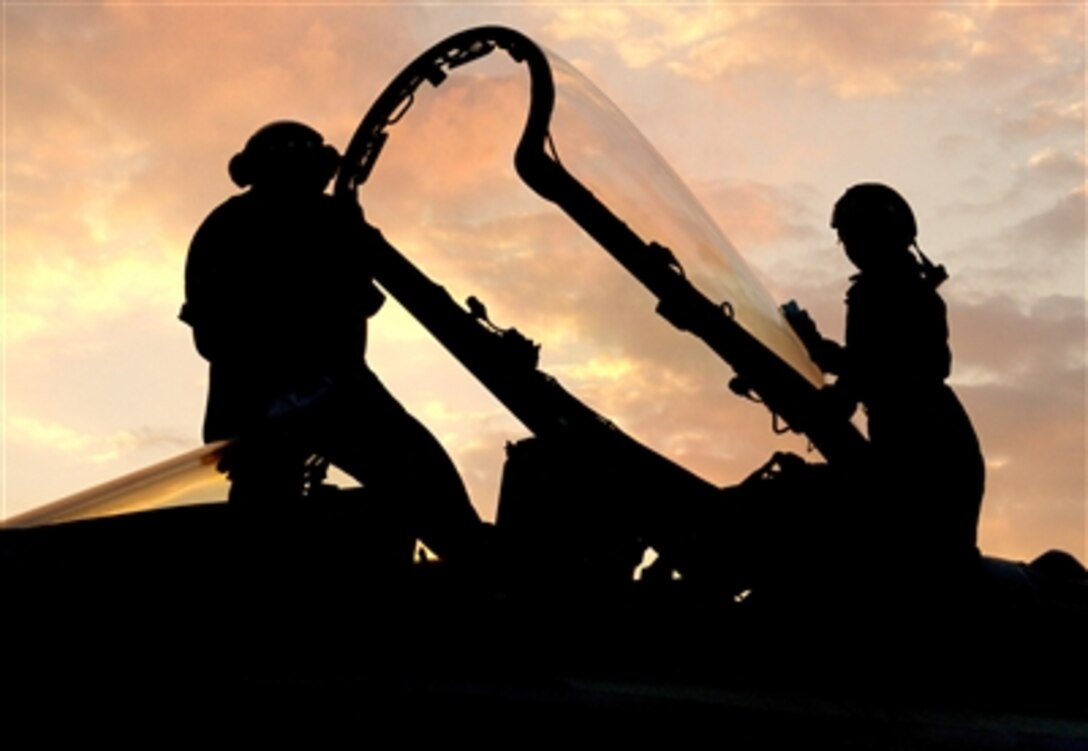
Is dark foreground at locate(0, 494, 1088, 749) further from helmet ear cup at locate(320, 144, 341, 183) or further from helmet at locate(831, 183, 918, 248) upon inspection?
helmet ear cup at locate(320, 144, 341, 183)

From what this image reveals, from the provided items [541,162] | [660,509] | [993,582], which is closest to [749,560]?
[660,509]

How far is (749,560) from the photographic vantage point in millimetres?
3971

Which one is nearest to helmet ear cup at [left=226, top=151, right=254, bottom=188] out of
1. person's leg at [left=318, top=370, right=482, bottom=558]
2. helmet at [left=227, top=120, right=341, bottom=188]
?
helmet at [left=227, top=120, right=341, bottom=188]

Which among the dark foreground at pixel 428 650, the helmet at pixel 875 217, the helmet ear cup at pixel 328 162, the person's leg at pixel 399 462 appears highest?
the helmet ear cup at pixel 328 162

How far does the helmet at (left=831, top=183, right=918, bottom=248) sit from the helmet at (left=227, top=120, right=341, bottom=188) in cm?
173

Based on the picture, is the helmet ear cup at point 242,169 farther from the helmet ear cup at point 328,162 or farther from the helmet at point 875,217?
the helmet at point 875,217

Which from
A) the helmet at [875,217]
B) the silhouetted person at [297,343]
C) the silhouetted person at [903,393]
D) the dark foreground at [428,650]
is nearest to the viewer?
the dark foreground at [428,650]

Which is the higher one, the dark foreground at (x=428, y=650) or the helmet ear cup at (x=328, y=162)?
the helmet ear cup at (x=328, y=162)

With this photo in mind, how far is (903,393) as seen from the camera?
14.1ft

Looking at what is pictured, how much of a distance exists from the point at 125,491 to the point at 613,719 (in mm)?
Result: 1325

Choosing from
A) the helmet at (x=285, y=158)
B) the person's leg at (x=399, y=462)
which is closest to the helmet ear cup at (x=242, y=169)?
the helmet at (x=285, y=158)

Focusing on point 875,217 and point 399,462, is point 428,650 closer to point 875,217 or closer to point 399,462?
point 399,462

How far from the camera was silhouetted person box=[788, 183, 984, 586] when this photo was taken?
4105mm

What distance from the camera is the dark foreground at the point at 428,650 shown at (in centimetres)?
283
